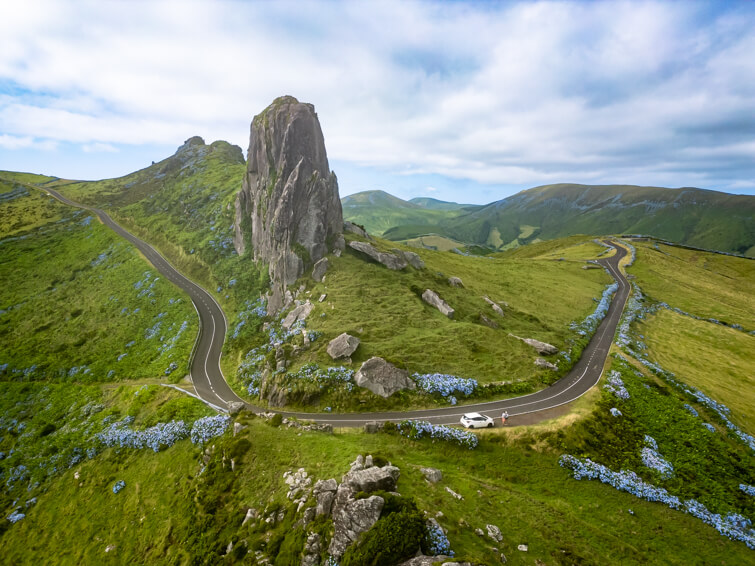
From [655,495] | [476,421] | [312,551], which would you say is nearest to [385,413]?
[476,421]

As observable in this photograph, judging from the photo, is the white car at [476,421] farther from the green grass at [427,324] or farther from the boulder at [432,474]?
the boulder at [432,474]

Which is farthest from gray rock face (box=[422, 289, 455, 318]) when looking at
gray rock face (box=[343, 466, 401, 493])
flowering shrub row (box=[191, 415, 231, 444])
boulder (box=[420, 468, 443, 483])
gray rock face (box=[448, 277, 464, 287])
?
flowering shrub row (box=[191, 415, 231, 444])

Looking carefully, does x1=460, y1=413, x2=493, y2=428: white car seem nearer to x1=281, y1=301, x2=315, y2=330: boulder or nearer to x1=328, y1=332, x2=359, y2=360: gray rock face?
x1=328, y1=332, x2=359, y2=360: gray rock face

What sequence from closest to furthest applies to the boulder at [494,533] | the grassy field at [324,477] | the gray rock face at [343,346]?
the boulder at [494,533] → the grassy field at [324,477] → the gray rock face at [343,346]

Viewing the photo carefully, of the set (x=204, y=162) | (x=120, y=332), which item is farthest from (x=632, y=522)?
(x=204, y=162)

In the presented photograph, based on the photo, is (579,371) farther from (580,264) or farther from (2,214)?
(2,214)

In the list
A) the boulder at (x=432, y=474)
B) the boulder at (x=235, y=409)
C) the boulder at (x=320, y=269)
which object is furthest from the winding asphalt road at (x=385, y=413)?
the boulder at (x=320, y=269)

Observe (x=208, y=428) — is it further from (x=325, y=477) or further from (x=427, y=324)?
(x=427, y=324)

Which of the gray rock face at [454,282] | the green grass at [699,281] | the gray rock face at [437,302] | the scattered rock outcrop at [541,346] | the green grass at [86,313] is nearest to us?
the scattered rock outcrop at [541,346]
